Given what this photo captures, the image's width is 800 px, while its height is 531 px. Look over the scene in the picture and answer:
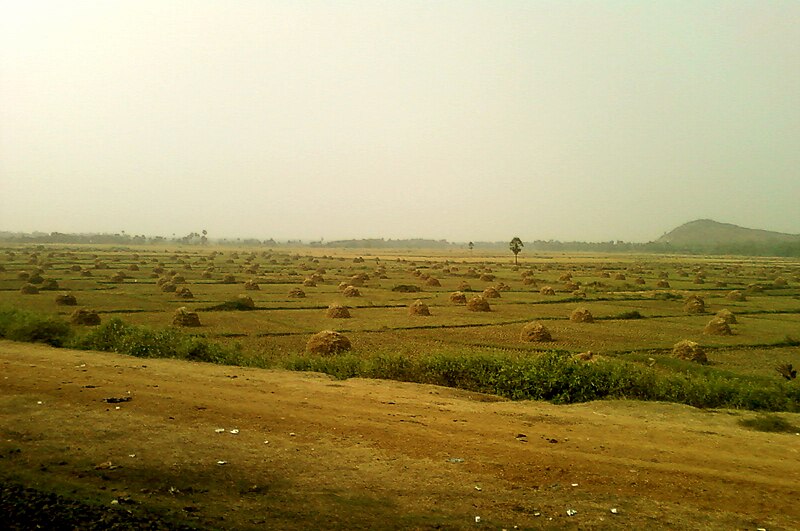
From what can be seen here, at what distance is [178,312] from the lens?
25.5 meters

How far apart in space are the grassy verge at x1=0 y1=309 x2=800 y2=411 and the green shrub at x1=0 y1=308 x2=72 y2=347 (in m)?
0.03

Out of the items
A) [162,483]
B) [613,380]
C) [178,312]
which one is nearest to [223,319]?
[178,312]

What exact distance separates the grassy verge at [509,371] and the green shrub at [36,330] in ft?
0.08

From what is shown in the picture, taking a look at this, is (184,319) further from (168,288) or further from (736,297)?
(736,297)

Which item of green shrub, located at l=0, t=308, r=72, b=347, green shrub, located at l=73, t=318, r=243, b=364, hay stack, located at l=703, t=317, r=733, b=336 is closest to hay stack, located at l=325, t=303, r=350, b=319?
green shrub, located at l=73, t=318, r=243, b=364

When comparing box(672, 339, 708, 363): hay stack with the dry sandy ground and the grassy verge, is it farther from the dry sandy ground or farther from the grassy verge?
the dry sandy ground

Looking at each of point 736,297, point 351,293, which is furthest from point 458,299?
point 736,297

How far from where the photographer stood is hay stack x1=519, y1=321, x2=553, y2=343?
2314 centimetres

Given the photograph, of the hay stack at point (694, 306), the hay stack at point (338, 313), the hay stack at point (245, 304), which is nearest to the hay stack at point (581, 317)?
the hay stack at point (694, 306)

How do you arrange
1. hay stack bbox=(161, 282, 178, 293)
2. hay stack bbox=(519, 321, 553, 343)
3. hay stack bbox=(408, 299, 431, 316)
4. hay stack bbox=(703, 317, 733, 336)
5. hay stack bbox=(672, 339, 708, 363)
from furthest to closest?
hay stack bbox=(161, 282, 178, 293), hay stack bbox=(408, 299, 431, 316), hay stack bbox=(703, 317, 733, 336), hay stack bbox=(519, 321, 553, 343), hay stack bbox=(672, 339, 708, 363)

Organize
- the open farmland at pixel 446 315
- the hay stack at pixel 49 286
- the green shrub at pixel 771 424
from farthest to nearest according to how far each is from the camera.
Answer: the hay stack at pixel 49 286 → the open farmland at pixel 446 315 → the green shrub at pixel 771 424

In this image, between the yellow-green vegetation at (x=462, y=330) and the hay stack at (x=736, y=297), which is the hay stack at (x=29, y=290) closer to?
the yellow-green vegetation at (x=462, y=330)

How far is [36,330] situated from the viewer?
54.2ft

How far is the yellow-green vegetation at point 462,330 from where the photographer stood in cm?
1305
